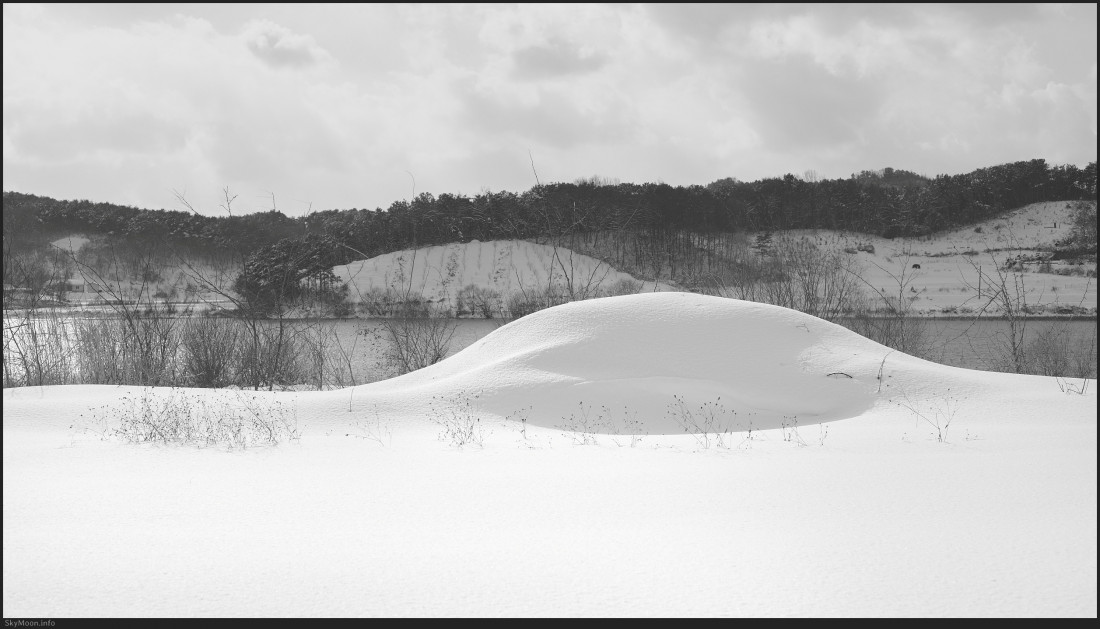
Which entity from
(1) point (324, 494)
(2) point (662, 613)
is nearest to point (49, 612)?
(1) point (324, 494)

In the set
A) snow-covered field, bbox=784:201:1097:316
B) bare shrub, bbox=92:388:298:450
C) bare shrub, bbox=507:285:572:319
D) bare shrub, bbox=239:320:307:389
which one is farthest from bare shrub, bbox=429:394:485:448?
snow-covered field, bbox=784:201:1097:316

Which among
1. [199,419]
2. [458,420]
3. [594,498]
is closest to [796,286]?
[458,420]

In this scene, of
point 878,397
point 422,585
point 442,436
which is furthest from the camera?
point 878,397

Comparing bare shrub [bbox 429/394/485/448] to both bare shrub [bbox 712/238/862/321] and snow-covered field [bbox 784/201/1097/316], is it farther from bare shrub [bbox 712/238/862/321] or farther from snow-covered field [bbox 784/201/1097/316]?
snow-covered field [bbox 784/201/1097/316]

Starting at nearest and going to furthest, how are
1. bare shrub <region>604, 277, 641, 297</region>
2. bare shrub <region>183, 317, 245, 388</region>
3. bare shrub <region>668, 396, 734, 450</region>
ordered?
bare shrub <region>668, 396, 734, 450</region>, bare shrub <region>183, 317, 245, 388</region>, bare shrub <region>604, 277, 641, 297</region>

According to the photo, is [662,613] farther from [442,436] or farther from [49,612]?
[442,436]

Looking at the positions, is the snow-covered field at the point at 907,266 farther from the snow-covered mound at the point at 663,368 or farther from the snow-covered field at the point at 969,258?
the snow-covered mound at the point at 663,368

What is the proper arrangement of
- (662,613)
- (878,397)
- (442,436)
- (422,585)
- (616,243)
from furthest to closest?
(616,243) < (878,397) < (442,436) < (422,585) < (662,613)
